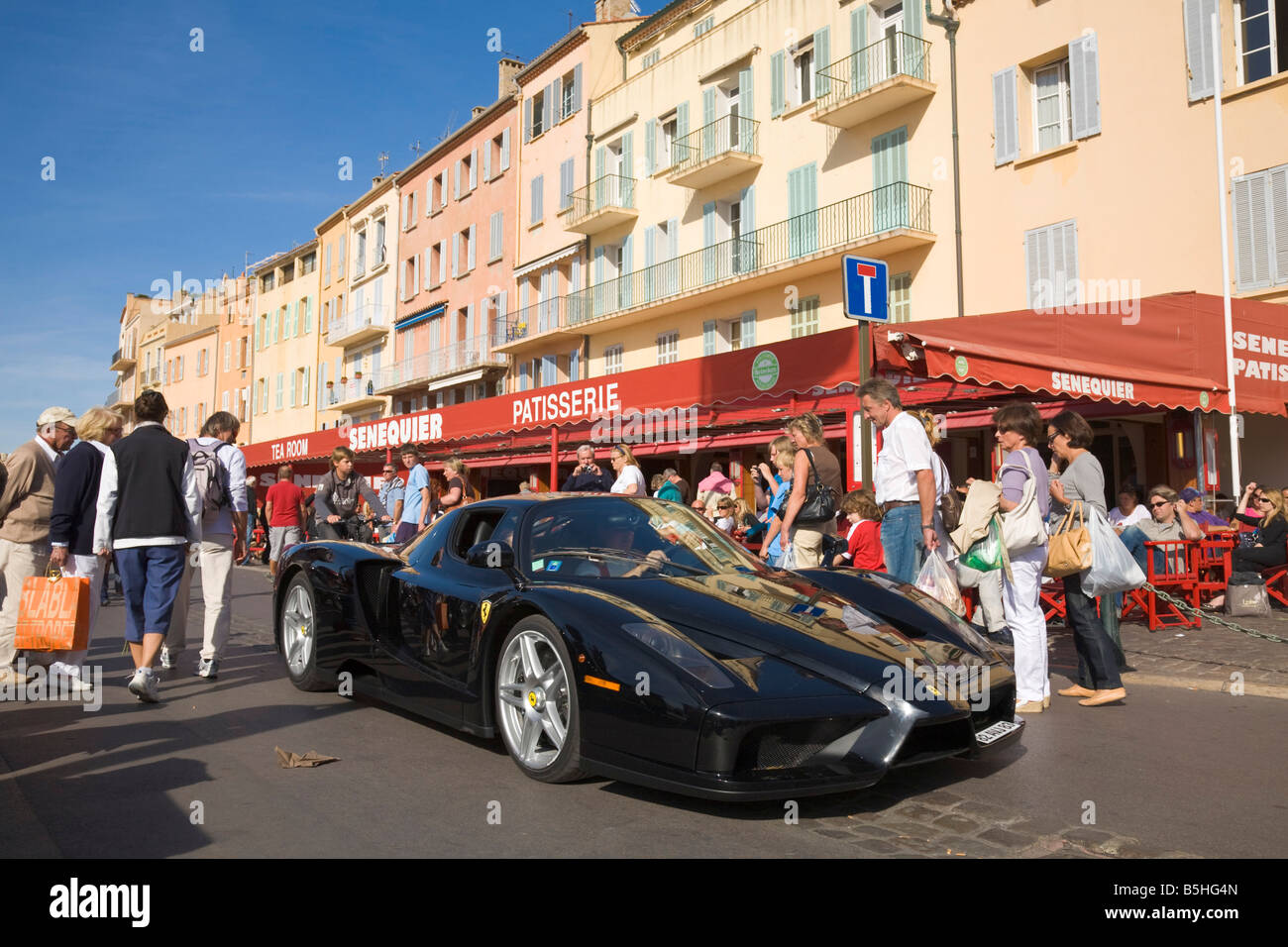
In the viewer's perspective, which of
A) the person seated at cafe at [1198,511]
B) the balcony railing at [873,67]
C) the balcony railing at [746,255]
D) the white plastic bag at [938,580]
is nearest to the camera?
the white plastic bag at [938,580]

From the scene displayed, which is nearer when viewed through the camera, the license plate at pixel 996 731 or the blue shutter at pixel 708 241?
the license plate at pixel 996 731

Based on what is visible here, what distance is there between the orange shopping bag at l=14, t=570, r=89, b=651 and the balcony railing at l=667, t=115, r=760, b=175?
69.7ft

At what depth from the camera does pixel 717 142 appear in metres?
26.0

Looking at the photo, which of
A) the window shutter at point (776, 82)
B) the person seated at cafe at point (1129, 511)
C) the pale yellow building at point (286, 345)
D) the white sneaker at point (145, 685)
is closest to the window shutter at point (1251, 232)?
the person seated at cafe at point (1129, 511)

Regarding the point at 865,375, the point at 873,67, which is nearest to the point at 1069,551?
the point at 865,375

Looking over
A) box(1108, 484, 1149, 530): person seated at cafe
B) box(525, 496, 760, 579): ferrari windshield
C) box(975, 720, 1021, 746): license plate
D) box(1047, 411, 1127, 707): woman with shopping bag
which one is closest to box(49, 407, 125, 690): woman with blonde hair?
box(525, 496, 760, 579): ferrari windshield

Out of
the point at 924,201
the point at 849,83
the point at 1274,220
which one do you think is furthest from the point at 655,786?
the point at 849,83

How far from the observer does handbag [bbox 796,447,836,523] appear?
24.3 feet

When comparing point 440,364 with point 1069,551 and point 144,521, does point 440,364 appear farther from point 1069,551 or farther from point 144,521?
point 1069,551

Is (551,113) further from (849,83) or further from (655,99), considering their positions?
(849,83)

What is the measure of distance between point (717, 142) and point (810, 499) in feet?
67.0

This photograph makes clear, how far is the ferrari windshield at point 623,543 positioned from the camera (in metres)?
4.66

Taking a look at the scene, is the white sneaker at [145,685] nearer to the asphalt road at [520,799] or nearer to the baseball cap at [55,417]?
the asphalt road at [520,799]

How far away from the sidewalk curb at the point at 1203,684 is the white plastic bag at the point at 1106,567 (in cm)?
137
